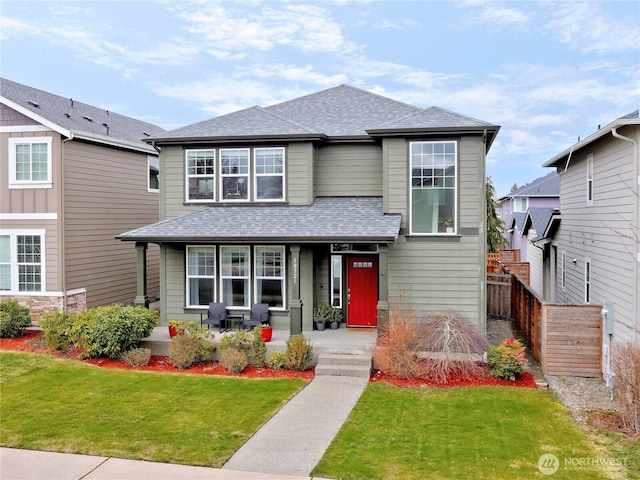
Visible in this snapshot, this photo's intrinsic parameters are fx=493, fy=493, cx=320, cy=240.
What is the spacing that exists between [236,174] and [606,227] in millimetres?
9949

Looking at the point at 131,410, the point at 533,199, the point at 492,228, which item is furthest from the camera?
the point at 533,199

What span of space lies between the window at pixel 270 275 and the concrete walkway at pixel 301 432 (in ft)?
13.0

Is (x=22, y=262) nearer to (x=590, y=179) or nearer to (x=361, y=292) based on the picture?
(x=361, y=292)

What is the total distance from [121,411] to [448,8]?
14779mm

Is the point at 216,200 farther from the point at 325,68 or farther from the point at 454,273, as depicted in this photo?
the point at 325,68

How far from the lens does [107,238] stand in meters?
17.2

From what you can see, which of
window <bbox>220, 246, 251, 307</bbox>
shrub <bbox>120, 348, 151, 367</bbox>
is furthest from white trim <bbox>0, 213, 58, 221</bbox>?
shrub <bbox>120, 348, 151, 367</bbox>

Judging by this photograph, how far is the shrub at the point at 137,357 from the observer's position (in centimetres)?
1191

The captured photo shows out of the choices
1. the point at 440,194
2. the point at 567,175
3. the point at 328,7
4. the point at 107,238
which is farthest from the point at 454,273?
the point at 107,238

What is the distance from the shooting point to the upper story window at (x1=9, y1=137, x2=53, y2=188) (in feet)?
49.3

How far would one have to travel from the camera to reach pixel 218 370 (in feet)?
38.0

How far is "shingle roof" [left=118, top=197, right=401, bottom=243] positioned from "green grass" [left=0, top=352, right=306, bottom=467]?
11.8 feet

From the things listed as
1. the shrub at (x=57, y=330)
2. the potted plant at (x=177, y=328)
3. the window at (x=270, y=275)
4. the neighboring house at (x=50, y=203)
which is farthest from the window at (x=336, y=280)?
the neighboring house at (x=50, y=203)

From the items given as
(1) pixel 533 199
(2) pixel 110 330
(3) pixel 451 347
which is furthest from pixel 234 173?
(1) pixel 533 199
